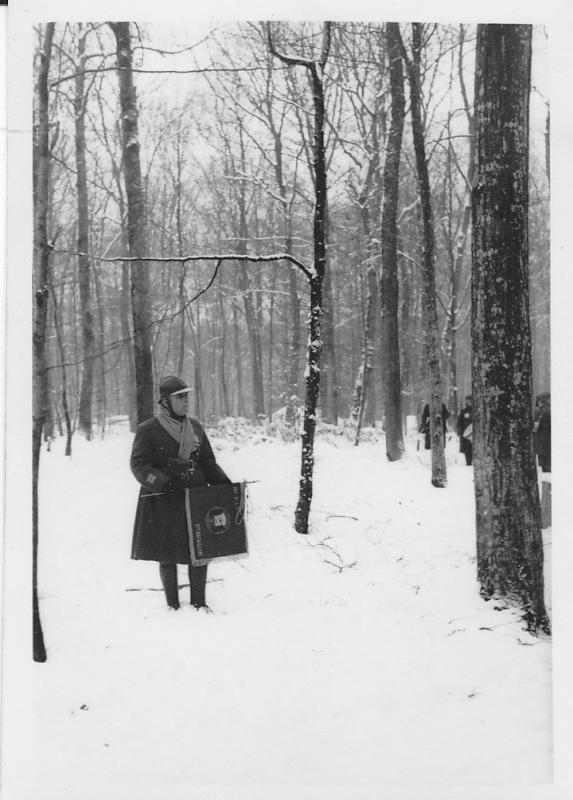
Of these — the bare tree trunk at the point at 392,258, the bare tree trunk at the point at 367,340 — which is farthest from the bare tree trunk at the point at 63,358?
the bare tree trunk at the point at 392,258

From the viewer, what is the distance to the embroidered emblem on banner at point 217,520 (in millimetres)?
3590

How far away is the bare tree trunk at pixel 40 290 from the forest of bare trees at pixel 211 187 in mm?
12

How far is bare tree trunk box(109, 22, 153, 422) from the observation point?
3.42 meters

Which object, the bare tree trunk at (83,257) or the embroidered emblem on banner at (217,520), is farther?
the embroidered emblem on banner at (217,520)

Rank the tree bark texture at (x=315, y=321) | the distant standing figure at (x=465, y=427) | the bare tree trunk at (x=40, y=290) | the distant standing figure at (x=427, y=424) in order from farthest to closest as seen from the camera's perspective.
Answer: the distant standing figure at (x=427, y=424), the distant standing figure at (x=465, y=427), the tree bark texture at (x=315, y=321), the bare tree trunk at (x=40, y=290)

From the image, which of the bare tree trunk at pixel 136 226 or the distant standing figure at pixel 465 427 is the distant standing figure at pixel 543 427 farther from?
the bare tree trunk at pixel 136 226

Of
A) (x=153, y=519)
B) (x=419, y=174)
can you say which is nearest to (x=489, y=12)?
(x=419, y=174)

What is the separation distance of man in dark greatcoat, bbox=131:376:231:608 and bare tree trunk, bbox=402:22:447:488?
1.98 m

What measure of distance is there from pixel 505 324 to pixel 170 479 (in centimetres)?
230

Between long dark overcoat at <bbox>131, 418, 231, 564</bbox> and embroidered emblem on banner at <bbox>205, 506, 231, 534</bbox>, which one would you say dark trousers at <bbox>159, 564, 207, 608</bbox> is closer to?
long dark overcoat at <bbox>131, 418, 231, 564</bbox>

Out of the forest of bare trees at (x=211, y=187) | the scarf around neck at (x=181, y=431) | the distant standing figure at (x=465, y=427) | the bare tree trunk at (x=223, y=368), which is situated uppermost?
the forest of bare trees at (x=211, y=187)

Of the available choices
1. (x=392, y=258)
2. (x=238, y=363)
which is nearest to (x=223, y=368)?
(x=238, y=363)

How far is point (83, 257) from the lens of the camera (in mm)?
3766

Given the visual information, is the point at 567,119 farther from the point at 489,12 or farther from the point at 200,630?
the point at 200,630
